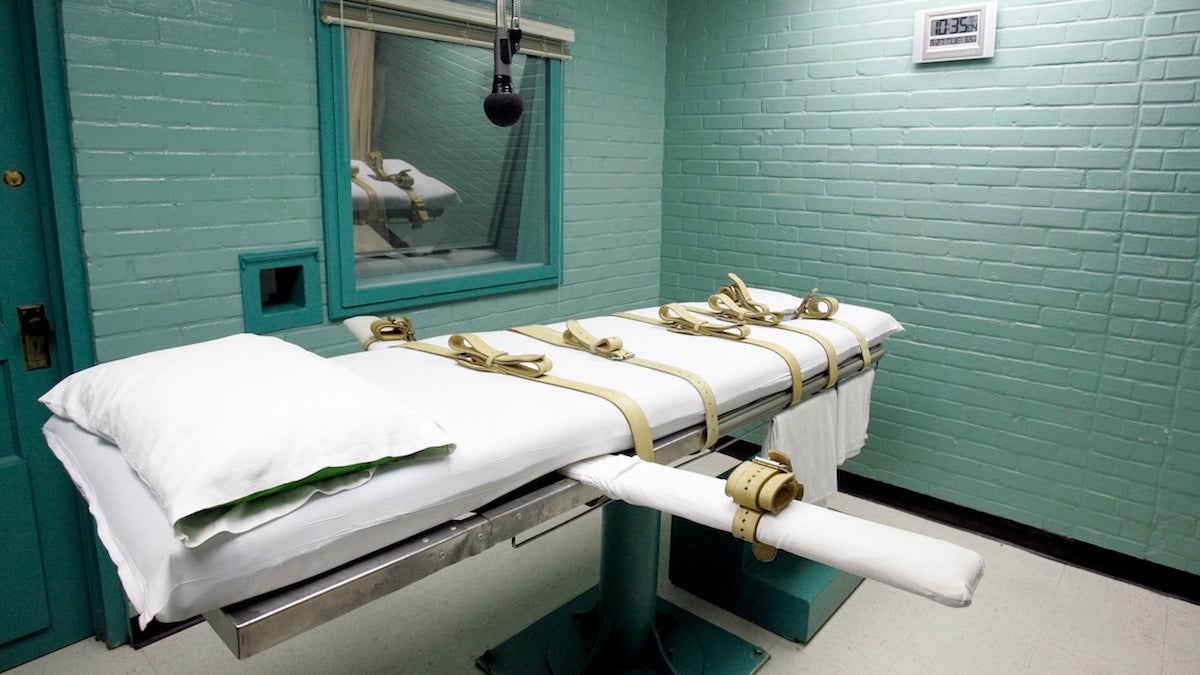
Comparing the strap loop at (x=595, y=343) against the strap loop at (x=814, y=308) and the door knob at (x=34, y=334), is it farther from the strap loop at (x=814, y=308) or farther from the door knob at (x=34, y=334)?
the door knob at (x=34, y=334)

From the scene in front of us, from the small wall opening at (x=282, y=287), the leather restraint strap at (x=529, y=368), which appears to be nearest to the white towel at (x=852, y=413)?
the leather restraint strap at (x=529, y=368)

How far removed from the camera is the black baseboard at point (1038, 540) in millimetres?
3141

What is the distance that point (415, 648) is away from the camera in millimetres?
2699

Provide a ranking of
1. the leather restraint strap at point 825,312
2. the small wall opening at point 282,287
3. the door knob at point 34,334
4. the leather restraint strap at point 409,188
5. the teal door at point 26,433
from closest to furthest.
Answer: the teal door at point 26,433
the door knob at point 34,334
the leather restraint strap at point 825,312
the small wall opening at point 282,287
the leather restraint strap at point 409,188

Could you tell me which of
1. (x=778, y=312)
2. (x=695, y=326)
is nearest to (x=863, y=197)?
(x=778, y=312)

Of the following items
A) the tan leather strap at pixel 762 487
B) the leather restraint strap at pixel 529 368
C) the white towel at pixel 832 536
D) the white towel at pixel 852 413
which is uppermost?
the leather restraint strap at pixel 529 368

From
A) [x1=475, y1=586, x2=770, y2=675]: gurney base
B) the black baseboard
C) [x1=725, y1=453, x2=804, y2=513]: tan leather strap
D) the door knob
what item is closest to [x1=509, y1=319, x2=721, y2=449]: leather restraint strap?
[x1=725, y1=453, x2=804, y2=513]: tan leather strap

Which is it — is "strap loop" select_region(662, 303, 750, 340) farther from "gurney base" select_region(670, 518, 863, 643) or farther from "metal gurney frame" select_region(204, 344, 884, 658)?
"metal gurney frame" select_region(204, 344, 884, 658)

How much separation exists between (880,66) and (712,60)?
0.97m

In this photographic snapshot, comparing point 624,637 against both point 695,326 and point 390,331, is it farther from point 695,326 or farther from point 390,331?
point 390,331

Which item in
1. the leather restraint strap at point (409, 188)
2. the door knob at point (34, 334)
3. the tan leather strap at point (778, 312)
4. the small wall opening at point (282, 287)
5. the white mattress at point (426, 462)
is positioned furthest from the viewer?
the leather restraint strap at point (409, 188)

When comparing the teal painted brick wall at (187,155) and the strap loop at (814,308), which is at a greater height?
the teal painted brick wall at (187,155)

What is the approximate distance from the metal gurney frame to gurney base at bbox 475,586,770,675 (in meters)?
0.88

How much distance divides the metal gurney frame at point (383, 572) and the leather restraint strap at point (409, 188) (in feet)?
6.61
